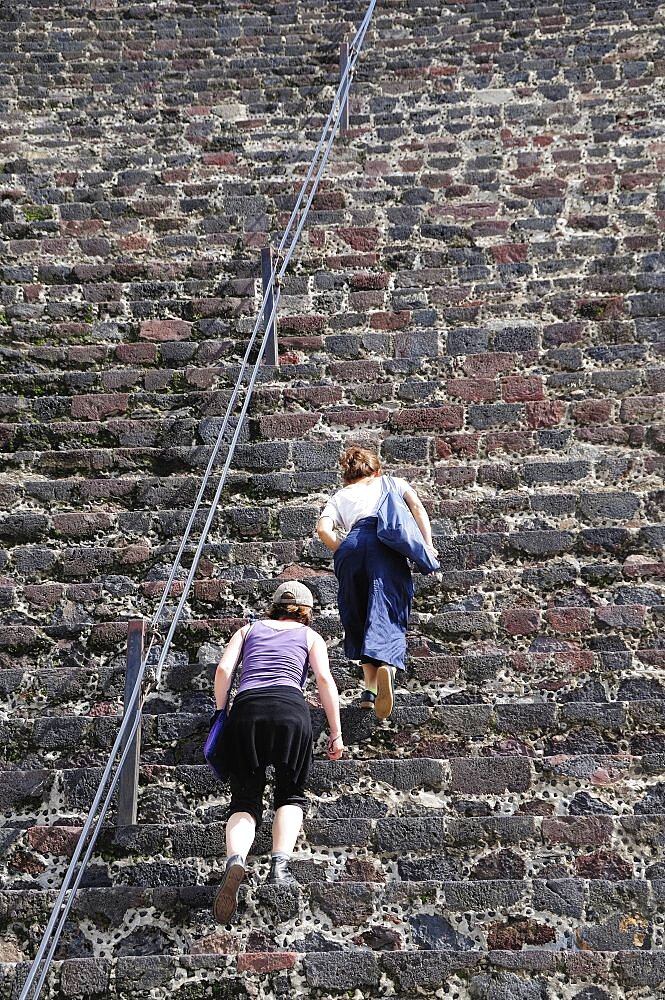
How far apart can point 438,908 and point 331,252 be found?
3792 millimetres

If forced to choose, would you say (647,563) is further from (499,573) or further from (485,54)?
(485,54)

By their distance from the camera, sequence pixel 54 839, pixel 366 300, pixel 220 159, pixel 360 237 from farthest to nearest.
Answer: pixel 220 159 → pixel 360 237 → pixel 366 300 → pixel 54 839

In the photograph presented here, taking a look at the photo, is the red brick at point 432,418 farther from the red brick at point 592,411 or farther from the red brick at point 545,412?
the red brick at point 592,411

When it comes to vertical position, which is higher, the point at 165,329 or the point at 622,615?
the point at 165,329

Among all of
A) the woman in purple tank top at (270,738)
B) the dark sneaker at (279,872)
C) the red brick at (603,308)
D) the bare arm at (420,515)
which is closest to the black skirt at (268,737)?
the woman in purple tank top at (270,738)

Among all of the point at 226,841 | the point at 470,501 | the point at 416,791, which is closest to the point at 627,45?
the point at 470,501

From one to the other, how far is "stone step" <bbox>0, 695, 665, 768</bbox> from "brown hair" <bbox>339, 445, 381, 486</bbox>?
3.00 ft

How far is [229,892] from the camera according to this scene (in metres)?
3.75

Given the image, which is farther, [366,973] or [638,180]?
[638,180]

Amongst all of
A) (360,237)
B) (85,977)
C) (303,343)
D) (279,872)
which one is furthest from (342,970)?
(360,237)

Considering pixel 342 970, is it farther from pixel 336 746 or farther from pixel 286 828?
pixel 336 746

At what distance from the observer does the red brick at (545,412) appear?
5.67 m

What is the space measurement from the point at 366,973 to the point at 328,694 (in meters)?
0.88

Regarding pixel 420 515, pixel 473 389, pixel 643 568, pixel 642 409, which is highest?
pixel 473 389
